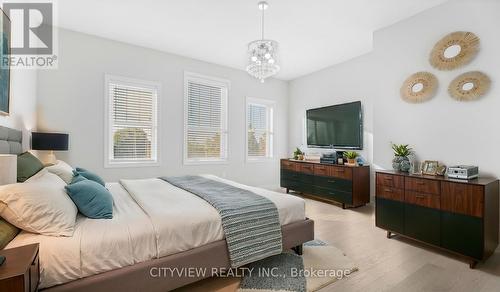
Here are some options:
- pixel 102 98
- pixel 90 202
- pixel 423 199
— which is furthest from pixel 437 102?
pixel 102 98

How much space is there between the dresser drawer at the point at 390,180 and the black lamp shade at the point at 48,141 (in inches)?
166

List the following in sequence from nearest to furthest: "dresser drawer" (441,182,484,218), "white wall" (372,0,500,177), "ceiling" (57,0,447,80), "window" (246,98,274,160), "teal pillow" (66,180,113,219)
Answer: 1. "teal pillow" (66,180,113,219)
2. "dresser drawer" (441,182,484,218)
3. "white wall" (372,0,500,177)
4. "ceiling" (57,0,447,80)
5. "window" (246,98,274,160)

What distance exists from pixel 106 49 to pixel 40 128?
1.59 metres

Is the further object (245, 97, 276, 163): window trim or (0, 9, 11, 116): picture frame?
(245, 97, 276, 163): window trim

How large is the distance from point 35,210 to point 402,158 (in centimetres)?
367

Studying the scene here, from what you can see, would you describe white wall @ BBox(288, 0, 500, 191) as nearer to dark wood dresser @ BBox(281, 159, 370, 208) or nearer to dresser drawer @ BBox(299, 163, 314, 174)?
dark wood dresser @ BBox(281, 159, 370, 208)

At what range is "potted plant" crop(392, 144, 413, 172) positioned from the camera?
2993 millimetres

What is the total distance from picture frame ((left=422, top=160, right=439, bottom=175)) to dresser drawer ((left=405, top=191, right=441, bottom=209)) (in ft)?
1.25

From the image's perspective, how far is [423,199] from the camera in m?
2.59

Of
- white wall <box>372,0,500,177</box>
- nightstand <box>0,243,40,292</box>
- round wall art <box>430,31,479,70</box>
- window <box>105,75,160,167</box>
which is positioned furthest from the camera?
window <box>105,75,160,167</box>

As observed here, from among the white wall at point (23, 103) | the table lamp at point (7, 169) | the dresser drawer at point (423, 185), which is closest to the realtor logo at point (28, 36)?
the white wall at point (23, 103)

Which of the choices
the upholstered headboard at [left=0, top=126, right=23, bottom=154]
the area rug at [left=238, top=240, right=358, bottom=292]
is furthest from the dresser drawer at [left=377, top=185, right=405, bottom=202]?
the upholstered headboard at [left=0, top=126, right=23, bottom=154]

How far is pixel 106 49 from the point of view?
12.9 ft

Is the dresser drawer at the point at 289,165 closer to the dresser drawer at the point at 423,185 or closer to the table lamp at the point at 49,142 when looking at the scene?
the dresser drawer at the point at 423,185
